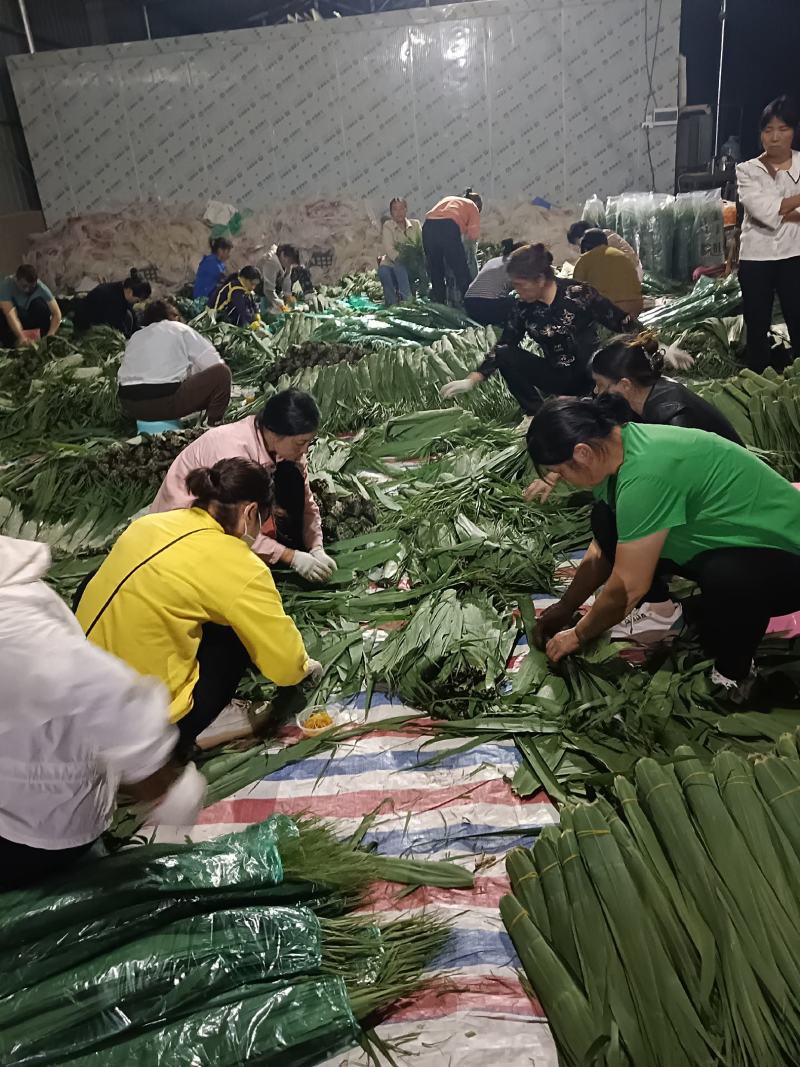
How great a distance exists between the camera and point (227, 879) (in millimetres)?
1356

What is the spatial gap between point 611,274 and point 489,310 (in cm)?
93

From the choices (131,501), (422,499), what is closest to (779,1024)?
(422,499)

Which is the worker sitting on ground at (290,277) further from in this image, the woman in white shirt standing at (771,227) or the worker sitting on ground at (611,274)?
the woman in white shirt standing at (771,227)

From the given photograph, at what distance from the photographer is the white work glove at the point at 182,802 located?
1.55 meters

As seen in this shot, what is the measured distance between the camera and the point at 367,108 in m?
7.22

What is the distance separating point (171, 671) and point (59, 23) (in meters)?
10.9

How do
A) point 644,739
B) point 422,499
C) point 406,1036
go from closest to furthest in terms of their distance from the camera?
point 406,1036
point 644,739
point 422,499

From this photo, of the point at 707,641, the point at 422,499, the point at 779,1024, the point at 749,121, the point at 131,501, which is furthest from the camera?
the point at 749,121

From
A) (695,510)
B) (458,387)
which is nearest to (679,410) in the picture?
(695,510)

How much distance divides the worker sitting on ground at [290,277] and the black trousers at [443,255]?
4.23ft

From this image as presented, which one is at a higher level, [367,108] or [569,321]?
[367,108]

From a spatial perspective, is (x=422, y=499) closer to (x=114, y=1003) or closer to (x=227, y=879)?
(x=227, y=879)

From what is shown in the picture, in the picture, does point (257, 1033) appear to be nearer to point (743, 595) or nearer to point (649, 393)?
point (743, 595)

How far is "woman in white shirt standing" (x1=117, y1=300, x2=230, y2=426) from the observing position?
4195 mm
